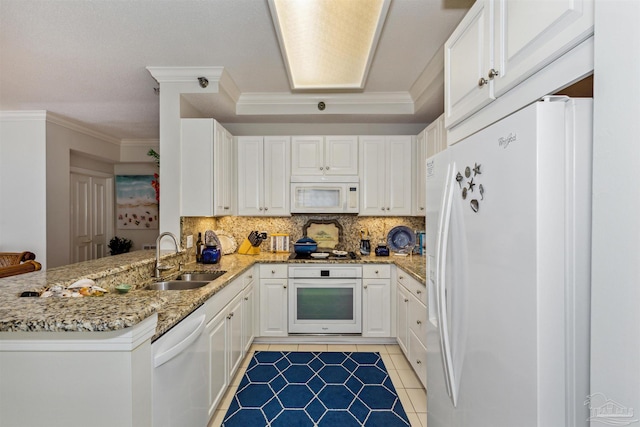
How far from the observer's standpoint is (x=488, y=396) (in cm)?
102

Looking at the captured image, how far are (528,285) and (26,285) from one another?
2099 mm

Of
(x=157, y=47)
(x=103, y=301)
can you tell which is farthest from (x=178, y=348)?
(x=157, y=47)

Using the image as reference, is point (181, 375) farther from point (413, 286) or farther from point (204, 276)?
point (413, 286)

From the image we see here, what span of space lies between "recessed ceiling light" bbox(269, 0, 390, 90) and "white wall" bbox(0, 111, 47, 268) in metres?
3.74

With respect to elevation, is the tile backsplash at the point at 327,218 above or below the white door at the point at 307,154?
below

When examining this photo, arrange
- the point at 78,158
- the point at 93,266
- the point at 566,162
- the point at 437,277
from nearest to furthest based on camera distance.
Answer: the point at 566,162, the point at 437,277, the point at 93,266, the point at 78,158

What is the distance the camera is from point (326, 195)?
11.3 ft

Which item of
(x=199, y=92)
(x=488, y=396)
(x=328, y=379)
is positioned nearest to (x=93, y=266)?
(x=199, y=92)

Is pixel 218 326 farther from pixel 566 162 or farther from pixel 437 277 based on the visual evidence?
pixel 566 162

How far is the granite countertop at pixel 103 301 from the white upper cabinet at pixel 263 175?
89cm

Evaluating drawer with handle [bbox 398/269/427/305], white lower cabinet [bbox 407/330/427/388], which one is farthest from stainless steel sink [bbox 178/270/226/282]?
white lower cabinet [bbox 407/330/427/388]

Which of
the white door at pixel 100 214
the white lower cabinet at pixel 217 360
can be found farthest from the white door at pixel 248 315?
the white door at pixel 100 214

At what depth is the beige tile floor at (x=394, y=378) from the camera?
6.84 ft

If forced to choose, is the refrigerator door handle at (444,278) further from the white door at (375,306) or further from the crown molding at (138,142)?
the crown molding at (138,142)
